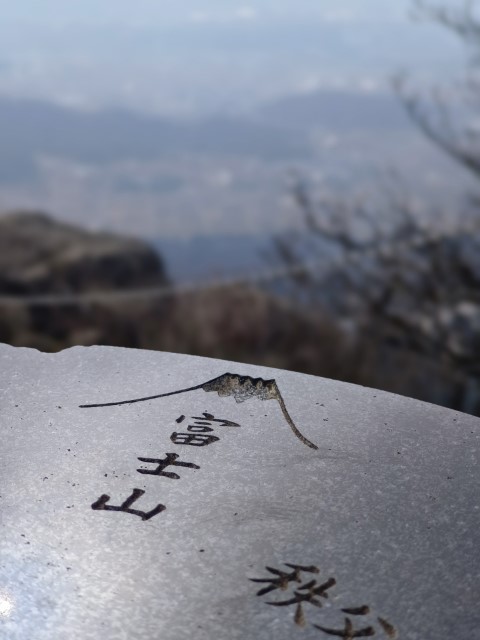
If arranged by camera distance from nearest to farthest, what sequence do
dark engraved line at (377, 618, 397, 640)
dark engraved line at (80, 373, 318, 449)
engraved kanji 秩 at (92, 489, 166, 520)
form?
dark engraved line at (377, 618, 397, 640) < engraved kanji 秩 at (92, 489, 166, 520) < dark engraved line at (80, 373, 318, 449)

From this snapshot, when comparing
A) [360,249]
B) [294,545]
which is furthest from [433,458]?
[360,249]

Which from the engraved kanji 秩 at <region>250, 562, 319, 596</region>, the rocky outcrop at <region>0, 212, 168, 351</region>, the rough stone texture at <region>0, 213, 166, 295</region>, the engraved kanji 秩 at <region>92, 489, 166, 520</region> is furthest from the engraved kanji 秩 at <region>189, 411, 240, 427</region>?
the rough stone texture at <region>0, 213, 166, 295</region>

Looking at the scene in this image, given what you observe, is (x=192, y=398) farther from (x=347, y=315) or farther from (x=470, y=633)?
(x=347, y=315)

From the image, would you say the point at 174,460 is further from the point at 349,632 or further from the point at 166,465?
the point at 349,632

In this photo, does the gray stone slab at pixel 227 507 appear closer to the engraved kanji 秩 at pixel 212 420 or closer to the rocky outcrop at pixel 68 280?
the engraved kanji 秩 at pixel 212 420

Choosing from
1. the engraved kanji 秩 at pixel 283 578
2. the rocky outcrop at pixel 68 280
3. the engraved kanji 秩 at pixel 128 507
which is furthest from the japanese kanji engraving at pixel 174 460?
the rocky outcrop at pixel 68 280

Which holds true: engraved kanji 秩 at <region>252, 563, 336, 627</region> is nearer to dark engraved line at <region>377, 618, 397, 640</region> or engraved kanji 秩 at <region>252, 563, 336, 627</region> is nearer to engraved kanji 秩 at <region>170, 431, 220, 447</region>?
dark engraved line at <region>377, 618, 397, 640</region>

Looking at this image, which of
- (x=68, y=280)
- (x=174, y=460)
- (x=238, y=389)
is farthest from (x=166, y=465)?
(x=68, y=280)
